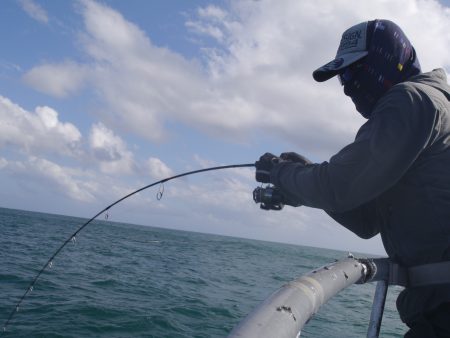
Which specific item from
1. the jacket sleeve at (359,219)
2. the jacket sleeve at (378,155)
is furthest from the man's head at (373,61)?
the jacket sleeve at (359,219)

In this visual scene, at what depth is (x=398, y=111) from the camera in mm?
1538

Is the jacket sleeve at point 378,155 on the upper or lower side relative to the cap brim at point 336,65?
lower

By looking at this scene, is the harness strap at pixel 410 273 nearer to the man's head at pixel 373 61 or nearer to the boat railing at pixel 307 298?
the boat railing at pixel 307 298

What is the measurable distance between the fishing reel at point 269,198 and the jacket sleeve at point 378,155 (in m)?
0.62

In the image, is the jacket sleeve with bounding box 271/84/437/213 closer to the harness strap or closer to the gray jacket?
the gray jacket

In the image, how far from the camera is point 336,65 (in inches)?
80.2

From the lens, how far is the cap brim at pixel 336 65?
1989 mm

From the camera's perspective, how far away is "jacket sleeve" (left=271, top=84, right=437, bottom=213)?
1.53m

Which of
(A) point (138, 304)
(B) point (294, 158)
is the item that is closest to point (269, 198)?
(B) point (294, 158)

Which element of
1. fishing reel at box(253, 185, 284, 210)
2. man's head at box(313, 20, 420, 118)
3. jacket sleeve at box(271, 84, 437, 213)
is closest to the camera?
jacket sleeve at box(271, 84, 437, 213)

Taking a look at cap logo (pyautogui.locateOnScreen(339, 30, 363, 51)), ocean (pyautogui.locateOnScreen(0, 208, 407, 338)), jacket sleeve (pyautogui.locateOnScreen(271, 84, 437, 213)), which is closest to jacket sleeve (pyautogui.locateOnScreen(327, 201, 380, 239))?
jacket sleeve (pyautogui.locateOnScreen(271, 84, 437, 213))

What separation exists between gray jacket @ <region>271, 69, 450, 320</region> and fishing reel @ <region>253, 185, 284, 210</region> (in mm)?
519

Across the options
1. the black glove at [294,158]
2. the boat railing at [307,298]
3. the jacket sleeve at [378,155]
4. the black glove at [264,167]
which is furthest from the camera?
the black glove at [264,167]

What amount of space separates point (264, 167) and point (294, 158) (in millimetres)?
195
